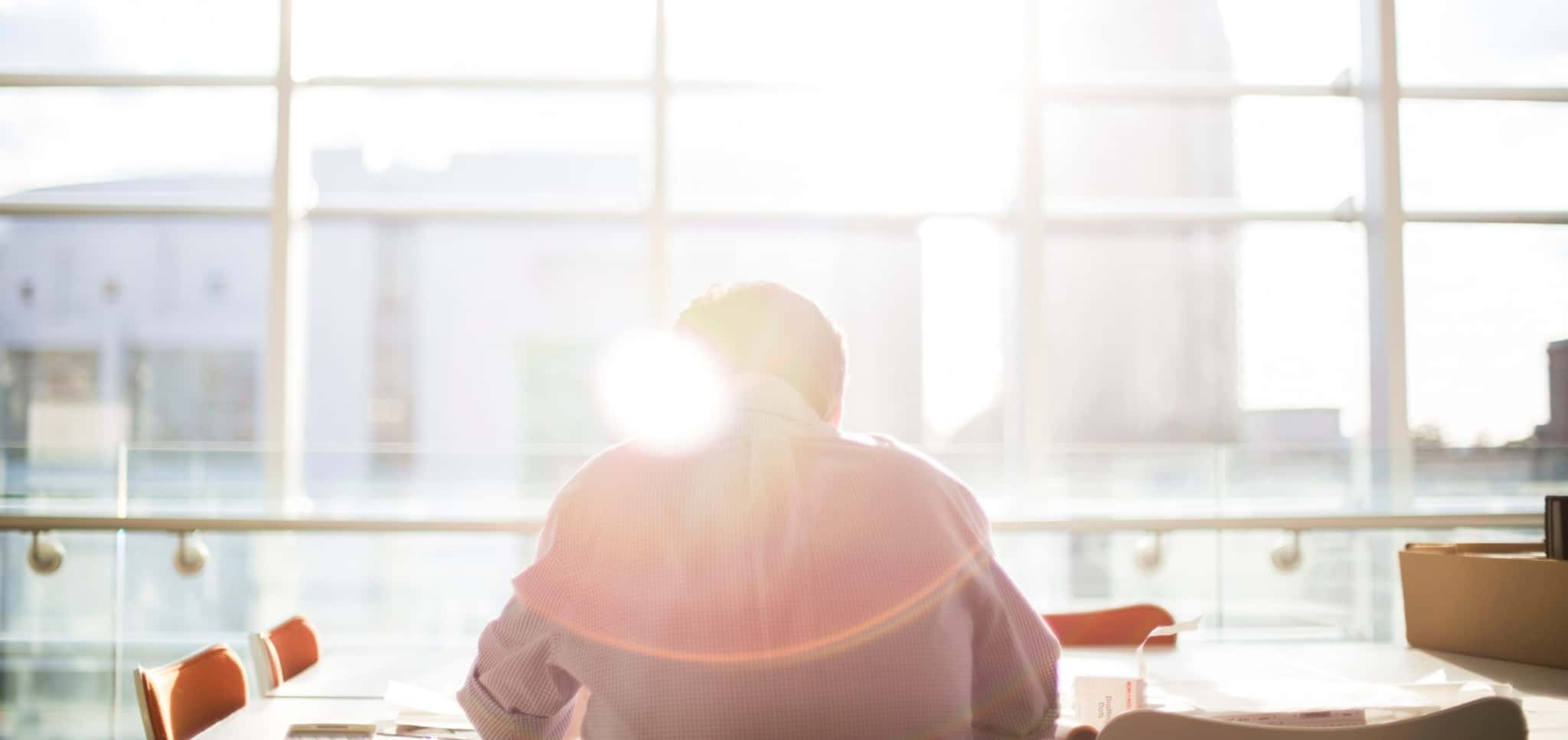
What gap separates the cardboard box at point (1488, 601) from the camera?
2.06 meters

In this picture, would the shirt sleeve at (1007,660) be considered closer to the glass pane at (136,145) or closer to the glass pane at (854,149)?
the glass pane at (854,149)

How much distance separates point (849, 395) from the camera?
464 cm

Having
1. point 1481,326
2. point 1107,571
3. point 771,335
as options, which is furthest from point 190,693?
point 1481,326

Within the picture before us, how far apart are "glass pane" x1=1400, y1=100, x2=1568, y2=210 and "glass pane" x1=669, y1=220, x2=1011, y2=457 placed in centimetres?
156

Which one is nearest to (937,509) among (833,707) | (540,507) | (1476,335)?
(833,707)

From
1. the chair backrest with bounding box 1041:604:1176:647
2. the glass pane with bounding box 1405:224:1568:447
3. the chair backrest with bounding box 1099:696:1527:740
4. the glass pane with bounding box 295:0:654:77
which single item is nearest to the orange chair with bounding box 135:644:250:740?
the chair backrest with bounding box 1099:696:1527:740

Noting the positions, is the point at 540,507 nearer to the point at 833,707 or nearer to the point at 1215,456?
the point at 1215,456

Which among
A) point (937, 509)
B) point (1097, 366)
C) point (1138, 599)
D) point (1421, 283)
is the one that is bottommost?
point (1138, 599)

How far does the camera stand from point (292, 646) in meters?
2.40

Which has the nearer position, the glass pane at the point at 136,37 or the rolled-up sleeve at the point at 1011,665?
the rolled-up sleeve at the point at 1011,665

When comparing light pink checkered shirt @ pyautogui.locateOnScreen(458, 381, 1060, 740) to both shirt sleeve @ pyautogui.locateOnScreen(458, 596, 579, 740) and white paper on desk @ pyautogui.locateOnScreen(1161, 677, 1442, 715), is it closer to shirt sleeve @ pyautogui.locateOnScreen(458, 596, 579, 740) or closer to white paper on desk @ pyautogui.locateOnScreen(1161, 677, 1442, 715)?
shirt sleeve @ pyautogui.locateOnScreen(458, 596, 579, 740)

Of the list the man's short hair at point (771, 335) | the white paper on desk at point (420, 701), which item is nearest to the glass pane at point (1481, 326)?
the man's short hair at point (771, 335)

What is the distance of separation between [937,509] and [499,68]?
12.0 feet

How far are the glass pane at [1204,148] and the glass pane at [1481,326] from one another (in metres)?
0.45
